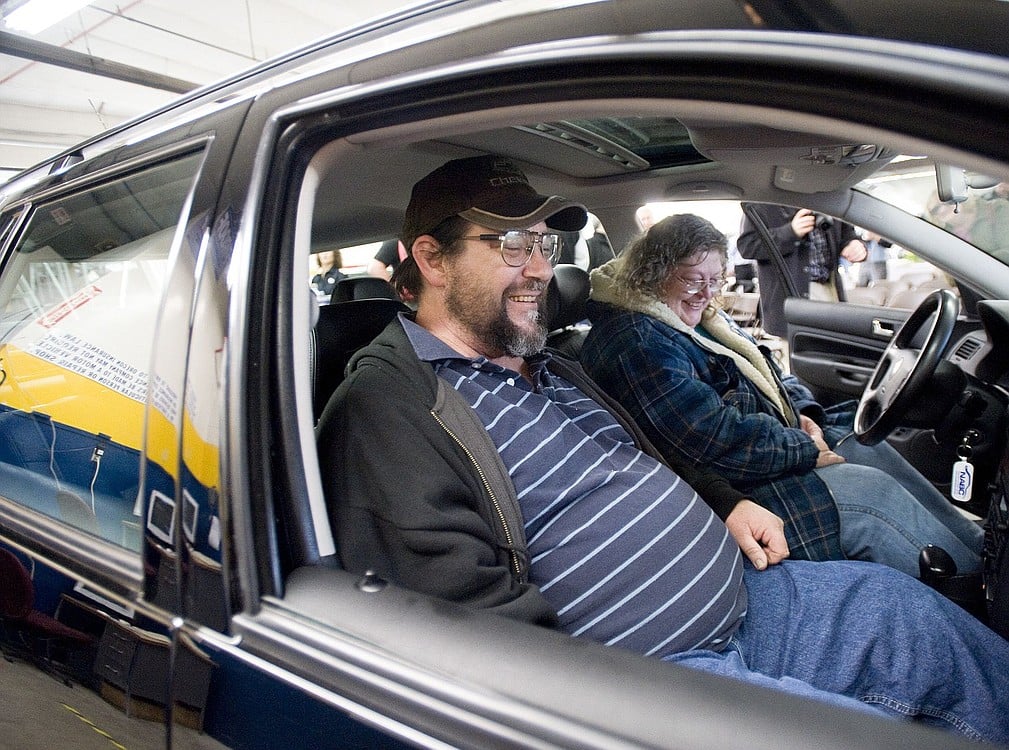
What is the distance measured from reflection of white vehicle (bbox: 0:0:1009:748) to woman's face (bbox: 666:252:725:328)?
841mm

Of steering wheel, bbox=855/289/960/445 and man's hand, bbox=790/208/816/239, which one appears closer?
steering wheel, bbox=855/289/960/445

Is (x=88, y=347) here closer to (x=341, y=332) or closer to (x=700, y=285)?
(x=341, y=332)

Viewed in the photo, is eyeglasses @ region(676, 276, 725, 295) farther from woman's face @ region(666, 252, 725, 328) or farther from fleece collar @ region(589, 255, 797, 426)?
fleece collar @ region(589, 255, 797, 426)

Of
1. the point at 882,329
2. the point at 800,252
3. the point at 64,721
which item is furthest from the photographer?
the point at 800,252

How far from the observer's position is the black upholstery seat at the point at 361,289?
2365 mm

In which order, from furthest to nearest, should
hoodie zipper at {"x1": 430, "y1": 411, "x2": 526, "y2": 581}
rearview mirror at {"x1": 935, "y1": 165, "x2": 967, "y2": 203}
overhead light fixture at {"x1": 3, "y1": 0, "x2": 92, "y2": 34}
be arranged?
overhead light fixture at {"x1": 3, "y1": 0, "x2": 92, "y2": 34} < rearview mirror at {"x1": 935, "y1": 165, "x2": 967, "y2": 203} < hoodie zipper at {"x1": 430, "y1": 411, "x2": 526, "y2": 581}

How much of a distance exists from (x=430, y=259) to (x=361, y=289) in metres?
0.81

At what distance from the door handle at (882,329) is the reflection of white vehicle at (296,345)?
1.76 metres

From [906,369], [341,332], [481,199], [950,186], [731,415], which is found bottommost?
[731,415]

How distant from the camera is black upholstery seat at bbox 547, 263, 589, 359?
244cm

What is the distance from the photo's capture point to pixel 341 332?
1931 mm

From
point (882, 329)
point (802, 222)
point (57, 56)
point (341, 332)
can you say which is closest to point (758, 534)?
point (341, 332)

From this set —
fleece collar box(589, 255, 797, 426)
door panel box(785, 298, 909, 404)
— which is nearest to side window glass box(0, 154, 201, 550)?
fleece collar box(589, 255, 797, 426)

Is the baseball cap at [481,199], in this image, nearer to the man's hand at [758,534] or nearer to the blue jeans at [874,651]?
the man's hand at [758,534]
